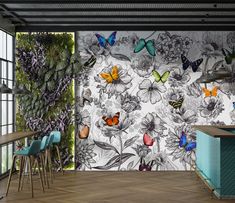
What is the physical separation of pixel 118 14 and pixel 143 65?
4.35 feet

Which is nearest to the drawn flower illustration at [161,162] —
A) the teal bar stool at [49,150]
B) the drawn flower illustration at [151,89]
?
the drawn flower illustration at [151,89]

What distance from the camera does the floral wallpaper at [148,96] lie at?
8141 millimetres

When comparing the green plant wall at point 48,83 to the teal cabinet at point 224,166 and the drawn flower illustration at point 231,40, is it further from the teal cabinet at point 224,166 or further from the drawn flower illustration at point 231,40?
the teal cabinet at point 224,166

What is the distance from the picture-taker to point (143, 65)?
8156 mm

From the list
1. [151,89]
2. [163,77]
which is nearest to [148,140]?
[151,89]

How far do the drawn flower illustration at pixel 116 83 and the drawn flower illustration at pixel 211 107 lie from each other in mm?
1493

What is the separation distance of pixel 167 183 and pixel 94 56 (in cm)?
287

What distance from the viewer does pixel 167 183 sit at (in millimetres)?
6938

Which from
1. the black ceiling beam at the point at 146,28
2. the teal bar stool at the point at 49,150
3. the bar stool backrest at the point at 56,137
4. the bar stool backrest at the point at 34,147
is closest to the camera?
the bar stool backrest at the point at 34,147

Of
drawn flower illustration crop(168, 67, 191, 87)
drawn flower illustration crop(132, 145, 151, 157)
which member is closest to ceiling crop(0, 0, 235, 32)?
drawn flower illustration crop(168, 67, 191, 87)

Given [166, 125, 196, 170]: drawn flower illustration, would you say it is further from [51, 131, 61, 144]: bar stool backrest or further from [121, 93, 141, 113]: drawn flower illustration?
[51, 131, 61, 144]: bar stool backrest

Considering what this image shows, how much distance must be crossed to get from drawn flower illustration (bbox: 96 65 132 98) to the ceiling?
839 mm

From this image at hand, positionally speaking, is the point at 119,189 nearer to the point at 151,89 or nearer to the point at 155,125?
the point at 155,125

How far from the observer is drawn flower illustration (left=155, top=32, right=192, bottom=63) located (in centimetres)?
814
